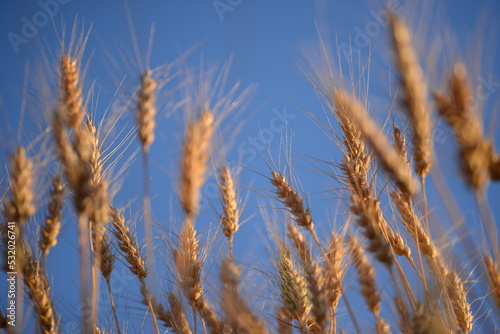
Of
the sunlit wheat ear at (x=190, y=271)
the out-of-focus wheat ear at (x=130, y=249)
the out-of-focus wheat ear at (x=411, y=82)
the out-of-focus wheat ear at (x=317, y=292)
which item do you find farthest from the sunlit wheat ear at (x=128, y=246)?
the out-of-focus wheat ear at (x=411, y=82)

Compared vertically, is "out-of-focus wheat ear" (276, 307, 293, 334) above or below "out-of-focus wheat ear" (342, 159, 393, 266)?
below

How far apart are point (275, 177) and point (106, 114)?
936 millimetres

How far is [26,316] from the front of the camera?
184cm

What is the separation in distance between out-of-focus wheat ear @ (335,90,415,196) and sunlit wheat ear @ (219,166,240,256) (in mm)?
976

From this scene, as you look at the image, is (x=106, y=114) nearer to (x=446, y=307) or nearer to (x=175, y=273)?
(x=175, y=273)

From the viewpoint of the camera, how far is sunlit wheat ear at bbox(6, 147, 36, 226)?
1799 millimetres

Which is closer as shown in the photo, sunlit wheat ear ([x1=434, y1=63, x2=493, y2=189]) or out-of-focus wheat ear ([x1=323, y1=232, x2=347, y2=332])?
sunlit wheat ear ([x1=434, y1=63, x2=493, y2=189])

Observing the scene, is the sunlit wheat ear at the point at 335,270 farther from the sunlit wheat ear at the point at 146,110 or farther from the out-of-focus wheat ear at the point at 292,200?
the sunlit wheat ear at the point at 146,110

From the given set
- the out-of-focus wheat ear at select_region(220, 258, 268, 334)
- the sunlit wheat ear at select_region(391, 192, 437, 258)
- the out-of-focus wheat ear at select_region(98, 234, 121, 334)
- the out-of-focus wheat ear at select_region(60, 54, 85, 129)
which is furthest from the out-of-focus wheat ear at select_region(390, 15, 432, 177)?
the out-of-focus wheat ear at select_region(98, 234, 121, 334)

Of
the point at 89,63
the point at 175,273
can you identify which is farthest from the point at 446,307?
the point at 89,63

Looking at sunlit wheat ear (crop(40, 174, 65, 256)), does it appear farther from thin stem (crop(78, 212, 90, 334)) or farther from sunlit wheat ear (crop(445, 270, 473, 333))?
sunlit wheat ear (crop(445, 270, 473, 333))

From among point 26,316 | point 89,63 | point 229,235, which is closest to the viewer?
point 26,316

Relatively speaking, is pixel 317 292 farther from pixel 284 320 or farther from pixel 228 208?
pixel 228 208

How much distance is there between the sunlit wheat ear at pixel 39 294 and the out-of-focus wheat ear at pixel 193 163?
0.69 m
